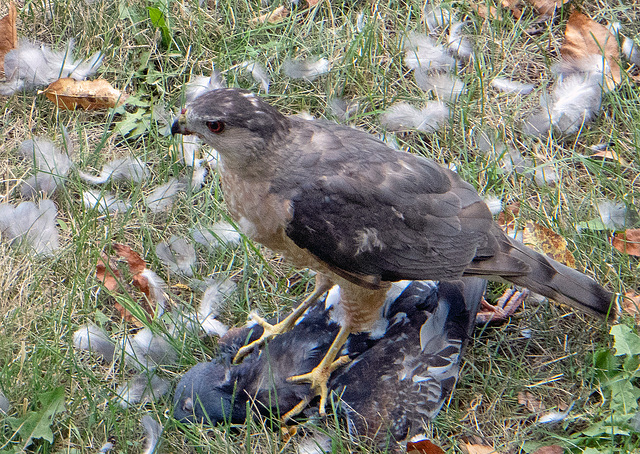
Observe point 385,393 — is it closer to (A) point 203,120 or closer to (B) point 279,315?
(B) point 279,315

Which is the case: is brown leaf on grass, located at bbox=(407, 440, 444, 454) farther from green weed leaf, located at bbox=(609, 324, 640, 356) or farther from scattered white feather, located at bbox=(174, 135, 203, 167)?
scattered white feather, located at bbox=(174, 135, 203, 167)

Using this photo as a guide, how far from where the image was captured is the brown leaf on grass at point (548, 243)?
3.75 meters

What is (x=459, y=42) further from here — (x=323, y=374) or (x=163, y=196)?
(x=323, y=374)

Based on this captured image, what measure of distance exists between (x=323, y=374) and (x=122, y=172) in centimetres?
162

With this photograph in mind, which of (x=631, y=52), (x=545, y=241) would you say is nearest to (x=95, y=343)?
(x=545, y=241)

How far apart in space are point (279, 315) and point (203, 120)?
1280 millimetres

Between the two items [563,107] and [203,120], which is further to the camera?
[563,107]

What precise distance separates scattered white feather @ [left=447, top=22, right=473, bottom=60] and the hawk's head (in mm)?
2127

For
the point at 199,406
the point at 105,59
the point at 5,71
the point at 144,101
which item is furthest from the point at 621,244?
the point at 5,71

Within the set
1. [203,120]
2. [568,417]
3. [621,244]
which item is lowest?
[568,417]

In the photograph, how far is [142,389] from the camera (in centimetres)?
337

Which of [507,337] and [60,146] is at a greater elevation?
[60,146]

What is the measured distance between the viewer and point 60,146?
4.27 metres

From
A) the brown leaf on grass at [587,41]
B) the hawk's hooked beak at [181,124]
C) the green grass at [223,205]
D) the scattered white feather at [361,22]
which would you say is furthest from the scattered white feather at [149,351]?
the brown leaf on grass at [587,41]
